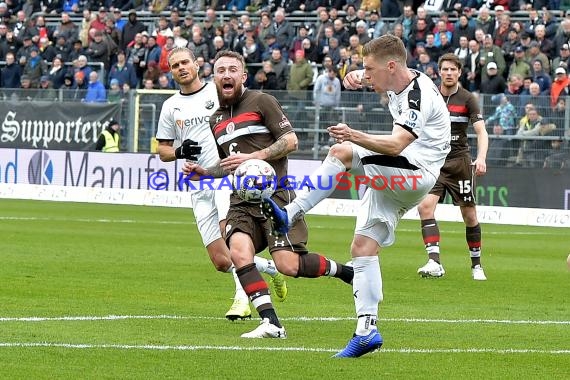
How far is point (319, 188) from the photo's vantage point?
8680 millimetres

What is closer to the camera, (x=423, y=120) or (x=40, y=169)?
(x=423, y=120)

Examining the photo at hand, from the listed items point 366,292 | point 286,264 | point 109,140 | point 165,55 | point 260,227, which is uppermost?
point 260,227

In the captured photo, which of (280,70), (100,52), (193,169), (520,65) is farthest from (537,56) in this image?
(193,169)

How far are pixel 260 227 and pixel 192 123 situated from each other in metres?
1.97

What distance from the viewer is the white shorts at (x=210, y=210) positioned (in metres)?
11.8

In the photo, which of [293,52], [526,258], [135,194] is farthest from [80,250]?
[293,52]

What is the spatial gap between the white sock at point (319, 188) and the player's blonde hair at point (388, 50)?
0.76 metres

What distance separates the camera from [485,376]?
825 centimetres

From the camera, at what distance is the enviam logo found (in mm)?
32688

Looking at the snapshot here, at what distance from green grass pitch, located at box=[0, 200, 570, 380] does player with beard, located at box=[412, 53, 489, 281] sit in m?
0.34

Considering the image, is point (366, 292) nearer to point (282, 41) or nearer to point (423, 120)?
point (423, 120)

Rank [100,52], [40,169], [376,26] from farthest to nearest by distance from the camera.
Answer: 1. [100,52]
2. [40,169]
3. [376,26]

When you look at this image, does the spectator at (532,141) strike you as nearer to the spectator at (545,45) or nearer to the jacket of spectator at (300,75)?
the spectator at (545,45)

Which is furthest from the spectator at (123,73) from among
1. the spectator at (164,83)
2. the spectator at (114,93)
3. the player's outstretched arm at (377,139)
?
the player's outstretched arm at (377,139)
